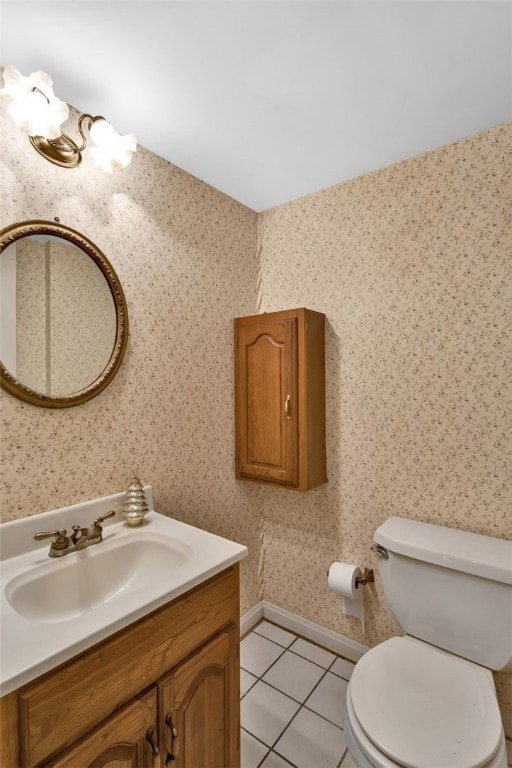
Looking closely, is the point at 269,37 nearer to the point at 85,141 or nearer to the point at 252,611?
the point at 85,141

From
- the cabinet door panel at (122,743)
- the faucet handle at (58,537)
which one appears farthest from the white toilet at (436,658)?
the faucet handle at (58,537)

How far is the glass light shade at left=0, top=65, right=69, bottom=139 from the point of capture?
3.20 ft

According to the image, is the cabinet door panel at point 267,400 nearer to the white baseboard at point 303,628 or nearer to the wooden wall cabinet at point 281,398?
the wooden wall cabinet at point 281,398

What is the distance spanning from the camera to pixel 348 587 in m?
1.56

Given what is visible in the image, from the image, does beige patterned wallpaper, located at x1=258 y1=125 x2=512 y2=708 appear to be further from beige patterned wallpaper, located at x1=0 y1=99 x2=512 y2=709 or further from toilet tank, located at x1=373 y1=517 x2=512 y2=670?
toilet tank, located at x1=373 y1=517 x2=512 y2=670

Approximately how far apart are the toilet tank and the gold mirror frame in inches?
47.5

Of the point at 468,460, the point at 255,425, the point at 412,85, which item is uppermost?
the point at 412,85

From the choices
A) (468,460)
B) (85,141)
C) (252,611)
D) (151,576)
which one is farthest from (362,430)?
(85,141)

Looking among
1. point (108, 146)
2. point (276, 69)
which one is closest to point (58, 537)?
point (108, 146)

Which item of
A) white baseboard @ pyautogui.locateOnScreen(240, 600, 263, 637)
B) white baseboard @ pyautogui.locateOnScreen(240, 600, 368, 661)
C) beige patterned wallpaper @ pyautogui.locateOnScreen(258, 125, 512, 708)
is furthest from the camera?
white baseboard @ pyautogui.locateOnScreen(240, 600, 263, 637)

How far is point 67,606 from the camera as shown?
102 cm

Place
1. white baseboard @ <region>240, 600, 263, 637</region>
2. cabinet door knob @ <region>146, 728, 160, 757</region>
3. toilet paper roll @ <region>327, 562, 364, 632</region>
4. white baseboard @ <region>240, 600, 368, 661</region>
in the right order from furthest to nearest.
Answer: white baseboard @ <region>240, 600, 263, 637</region>, white baseboard @ <region>240, 600, 368, 661</region>, toilet paper roll @ <region>327, 562, 364, 632</region>, cabinet door knob @ <region>146, 728, 160, 757</region>

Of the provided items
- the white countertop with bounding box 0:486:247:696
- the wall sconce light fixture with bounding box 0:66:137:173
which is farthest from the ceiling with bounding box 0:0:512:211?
the white countertop with bounding box 0:486:247:696

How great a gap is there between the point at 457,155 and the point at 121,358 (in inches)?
60.3
